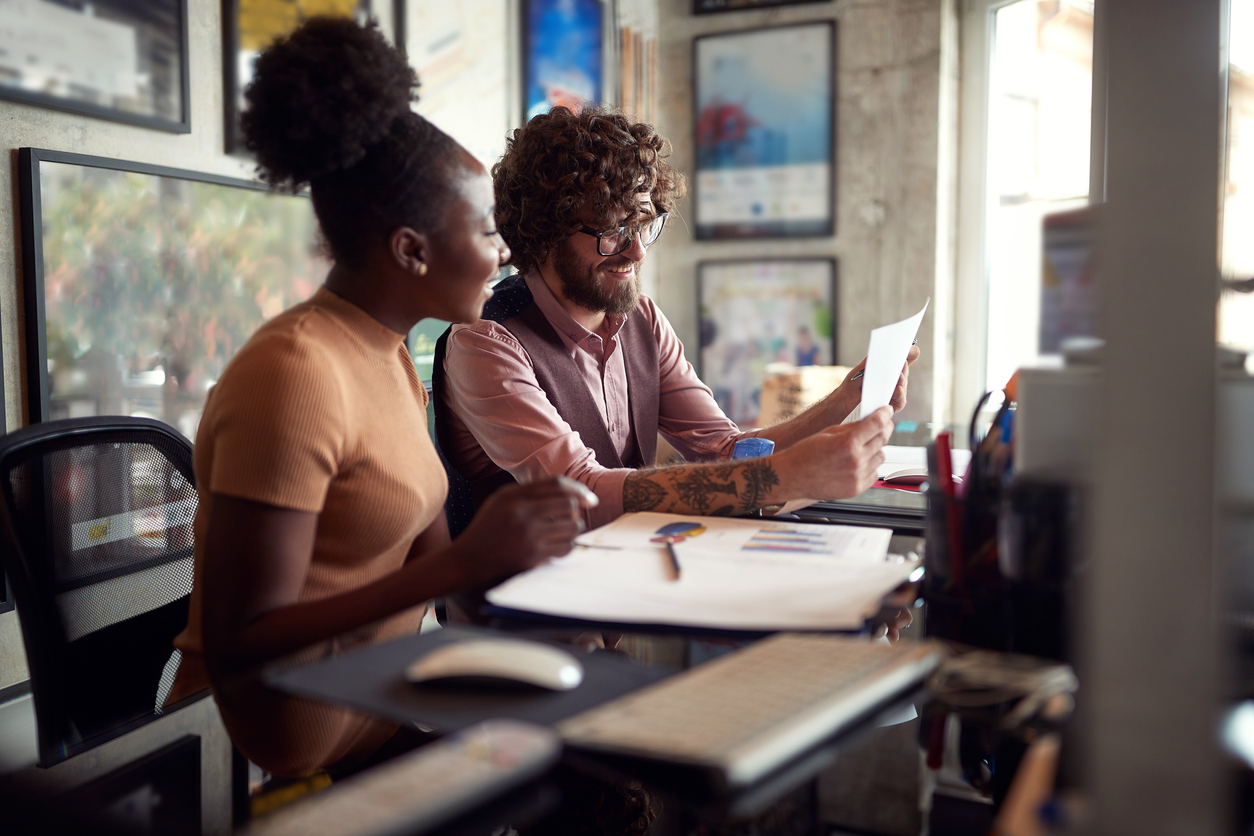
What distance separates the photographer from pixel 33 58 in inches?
70.0

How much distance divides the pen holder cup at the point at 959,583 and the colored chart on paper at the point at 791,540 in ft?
0.56

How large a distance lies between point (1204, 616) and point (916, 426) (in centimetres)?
196

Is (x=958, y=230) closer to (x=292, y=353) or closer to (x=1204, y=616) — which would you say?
(x=292, y=353)

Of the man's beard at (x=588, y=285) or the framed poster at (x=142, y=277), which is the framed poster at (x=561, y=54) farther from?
the man's beard at (x=588, y=285)

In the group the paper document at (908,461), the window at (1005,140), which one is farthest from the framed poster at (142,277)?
the window at (1005,140)

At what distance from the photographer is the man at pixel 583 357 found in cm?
147

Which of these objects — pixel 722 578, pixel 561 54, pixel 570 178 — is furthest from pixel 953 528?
pixel 561 54

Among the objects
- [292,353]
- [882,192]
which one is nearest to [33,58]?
[292,353]

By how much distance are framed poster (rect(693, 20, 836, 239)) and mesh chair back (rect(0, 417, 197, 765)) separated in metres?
3.15

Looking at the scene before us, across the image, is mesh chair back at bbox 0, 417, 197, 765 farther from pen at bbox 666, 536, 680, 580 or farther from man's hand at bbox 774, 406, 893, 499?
man's hand at bbox 774, 406, 893, 499

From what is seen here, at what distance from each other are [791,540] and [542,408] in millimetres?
570

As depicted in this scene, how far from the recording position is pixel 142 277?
2031 mm

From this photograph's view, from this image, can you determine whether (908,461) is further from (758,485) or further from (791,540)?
(791,540)

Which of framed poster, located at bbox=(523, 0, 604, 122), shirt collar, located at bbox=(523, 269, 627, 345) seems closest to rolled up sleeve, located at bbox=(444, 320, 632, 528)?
shirt collar, located at bbox=(523, 269, 627, 345)
